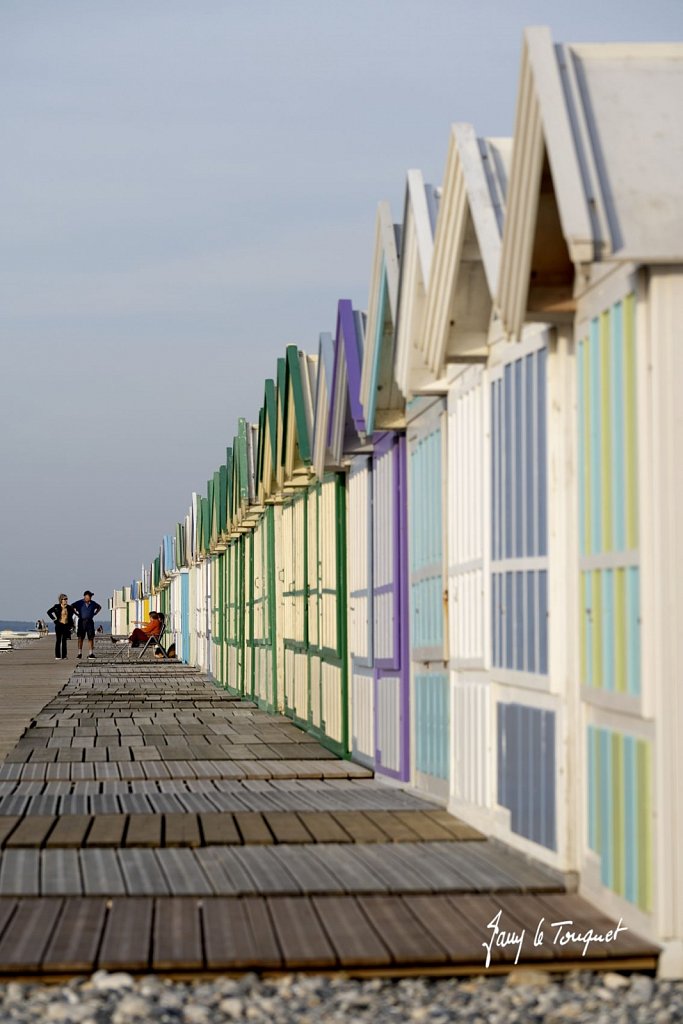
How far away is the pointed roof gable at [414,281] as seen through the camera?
874 cm

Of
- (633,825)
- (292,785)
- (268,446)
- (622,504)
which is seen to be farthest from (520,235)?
(268,446)

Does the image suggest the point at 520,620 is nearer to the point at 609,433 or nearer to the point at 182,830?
the point at 609,433

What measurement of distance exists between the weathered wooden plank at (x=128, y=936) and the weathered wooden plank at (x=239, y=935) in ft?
0.62

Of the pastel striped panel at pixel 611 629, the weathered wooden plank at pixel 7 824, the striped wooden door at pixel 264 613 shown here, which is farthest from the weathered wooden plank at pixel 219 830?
the striped wooden door at pixel 264 613

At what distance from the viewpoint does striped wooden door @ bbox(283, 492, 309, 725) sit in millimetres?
15055

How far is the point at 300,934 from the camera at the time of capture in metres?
5.34

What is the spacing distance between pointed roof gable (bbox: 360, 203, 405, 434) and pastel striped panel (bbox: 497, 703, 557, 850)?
3.16m

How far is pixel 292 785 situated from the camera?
9.95 meters

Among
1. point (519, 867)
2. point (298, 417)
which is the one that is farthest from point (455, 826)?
point (298, 417)

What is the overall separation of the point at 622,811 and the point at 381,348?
5.15 m

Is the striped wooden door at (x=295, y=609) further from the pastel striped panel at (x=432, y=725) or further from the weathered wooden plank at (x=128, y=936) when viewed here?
the weathered wooden plank at (x=128, y=936)

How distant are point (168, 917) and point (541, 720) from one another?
180 centimetres

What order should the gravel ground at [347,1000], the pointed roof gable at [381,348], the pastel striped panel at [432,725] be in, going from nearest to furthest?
1. the gravel ground at [347,1000]
2. the pastel striped panel at [432,725]
3. the pointed roof gable at [381,348]

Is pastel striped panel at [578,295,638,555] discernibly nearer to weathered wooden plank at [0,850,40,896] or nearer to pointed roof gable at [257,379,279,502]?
weathered wooden plank at [0,850,40,896]
